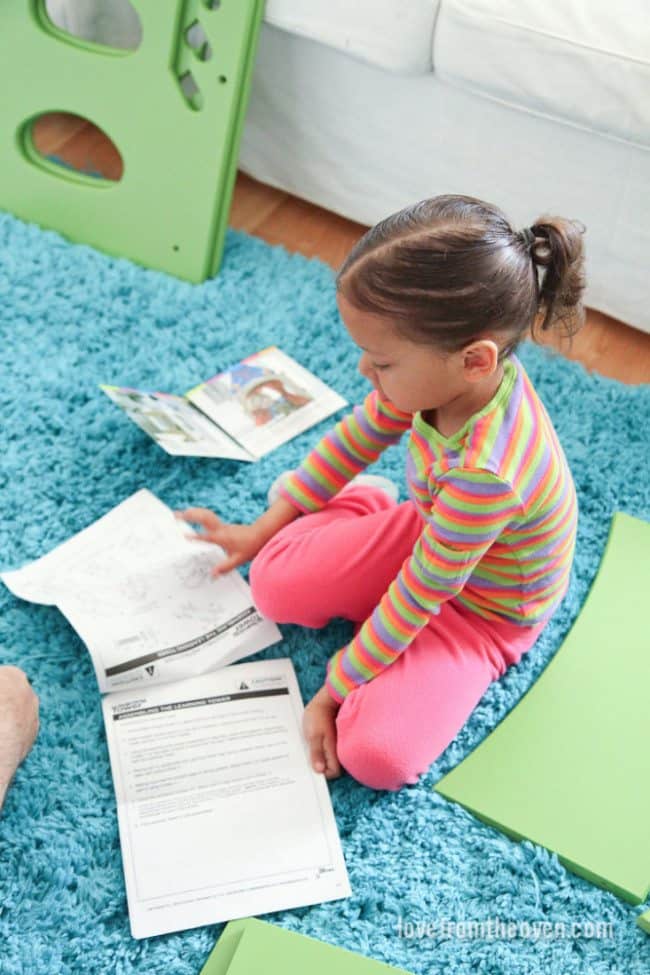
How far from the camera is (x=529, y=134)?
5.09 ft

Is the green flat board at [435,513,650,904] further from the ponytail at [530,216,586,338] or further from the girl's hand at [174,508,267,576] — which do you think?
the ponytail at [530,216,586,338]

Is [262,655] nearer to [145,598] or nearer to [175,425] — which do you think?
[145,598]

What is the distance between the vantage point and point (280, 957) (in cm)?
102

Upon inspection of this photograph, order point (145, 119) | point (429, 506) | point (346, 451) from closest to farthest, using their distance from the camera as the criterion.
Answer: point (429, 506) < point (346, 451) < point (145, 119)

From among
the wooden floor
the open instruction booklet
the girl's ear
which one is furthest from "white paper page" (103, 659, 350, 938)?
the wooden floor

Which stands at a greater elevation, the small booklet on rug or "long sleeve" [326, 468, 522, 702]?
"long sleeve" [326, 468, 522, 702]

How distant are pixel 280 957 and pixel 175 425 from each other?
0.73m

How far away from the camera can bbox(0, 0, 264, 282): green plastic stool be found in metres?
1.57

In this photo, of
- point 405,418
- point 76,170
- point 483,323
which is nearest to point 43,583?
point 405,418

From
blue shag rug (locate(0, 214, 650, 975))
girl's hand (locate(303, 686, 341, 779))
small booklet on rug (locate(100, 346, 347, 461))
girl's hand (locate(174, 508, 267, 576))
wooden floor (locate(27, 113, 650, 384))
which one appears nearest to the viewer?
blue shag rug (locate(0, 214, 650, 975))

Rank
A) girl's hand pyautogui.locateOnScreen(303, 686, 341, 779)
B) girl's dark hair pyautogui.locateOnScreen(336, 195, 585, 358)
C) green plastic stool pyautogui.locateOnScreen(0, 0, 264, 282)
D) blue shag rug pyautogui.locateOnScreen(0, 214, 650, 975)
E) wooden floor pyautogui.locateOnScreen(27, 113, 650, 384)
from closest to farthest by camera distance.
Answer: girl's dark hair pyautogui.locateOnScreen(336, 195, 585, 358) < blue shag rug pyautogui.locateOnScreen(0, 214, 650, 975) < girl's hand pyautogui.locateOnScreen(303, 686, 341, 779) < green plastic stool pyautogui.locateOnScreen(0, 0, 264, 282) < wooden floor pyautogui.locateOnScreen(27, 113, 650, 384)

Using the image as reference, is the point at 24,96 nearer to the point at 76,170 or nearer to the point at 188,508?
the point at 76,170

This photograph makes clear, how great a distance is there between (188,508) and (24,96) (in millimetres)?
813

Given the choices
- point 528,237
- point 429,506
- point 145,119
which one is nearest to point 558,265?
point 528,237
